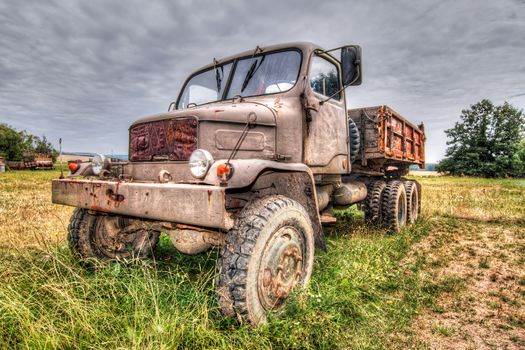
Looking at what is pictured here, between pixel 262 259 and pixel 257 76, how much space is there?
2.23 m

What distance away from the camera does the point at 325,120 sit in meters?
3.97

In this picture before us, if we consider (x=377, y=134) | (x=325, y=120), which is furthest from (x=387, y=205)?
(x=325, y=120)

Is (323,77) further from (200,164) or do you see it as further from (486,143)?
(486,143)

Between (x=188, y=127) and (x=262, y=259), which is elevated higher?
(x=188, y=127)

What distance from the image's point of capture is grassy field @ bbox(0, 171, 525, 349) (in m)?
1.95

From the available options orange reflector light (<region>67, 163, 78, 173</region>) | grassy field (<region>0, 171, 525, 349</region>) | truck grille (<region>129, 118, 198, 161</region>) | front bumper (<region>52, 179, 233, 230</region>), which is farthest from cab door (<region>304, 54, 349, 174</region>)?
orange reflector light (<region>67, 163, 78, 173</region>)

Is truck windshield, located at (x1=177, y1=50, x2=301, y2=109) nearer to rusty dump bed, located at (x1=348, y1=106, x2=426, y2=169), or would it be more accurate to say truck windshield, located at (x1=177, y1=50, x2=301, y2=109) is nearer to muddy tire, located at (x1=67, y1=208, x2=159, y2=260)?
muddy tire, located at (x1=67, y1=208, x2=159, y2=260)

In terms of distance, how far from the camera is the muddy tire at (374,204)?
19.1ft

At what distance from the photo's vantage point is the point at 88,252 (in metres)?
3.41

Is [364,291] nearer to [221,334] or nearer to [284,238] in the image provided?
[284,238]

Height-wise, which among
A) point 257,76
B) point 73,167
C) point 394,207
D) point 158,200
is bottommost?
point 394,207

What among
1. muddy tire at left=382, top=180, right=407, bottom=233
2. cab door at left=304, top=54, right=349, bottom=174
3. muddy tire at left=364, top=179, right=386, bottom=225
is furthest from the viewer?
muddy tire at left=364, top=179, right=386, bottom=225

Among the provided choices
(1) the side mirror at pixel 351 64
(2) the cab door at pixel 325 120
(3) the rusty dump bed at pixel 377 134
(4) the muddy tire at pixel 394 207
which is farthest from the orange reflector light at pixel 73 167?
(4) the muddy tire at pixel 394 207

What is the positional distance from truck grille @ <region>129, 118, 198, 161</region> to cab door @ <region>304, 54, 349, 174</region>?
51.8 inches
